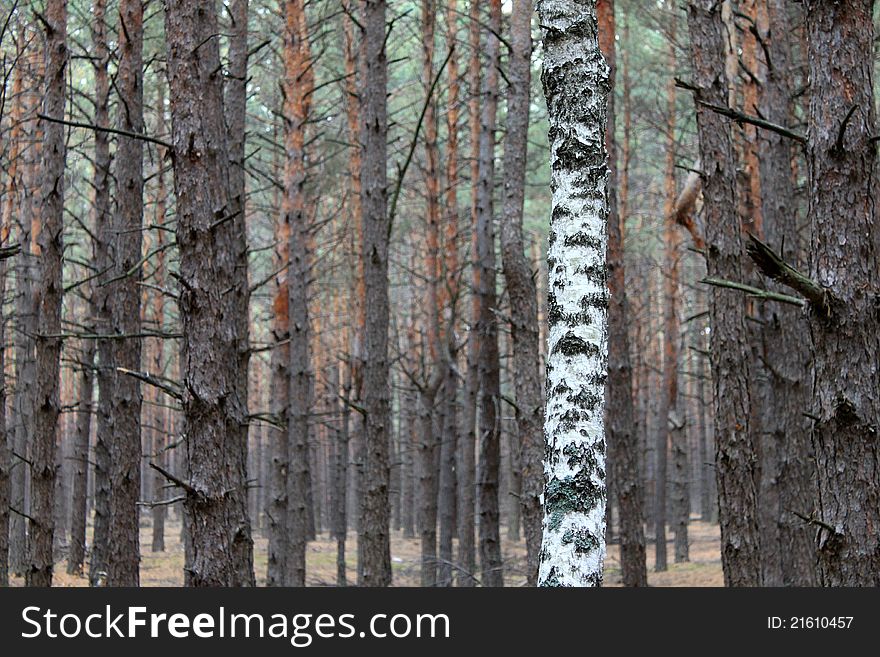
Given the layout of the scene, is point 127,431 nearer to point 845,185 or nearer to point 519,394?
point 519,394

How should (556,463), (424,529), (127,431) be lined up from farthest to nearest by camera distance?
(424,529), (127,431), (556,463)

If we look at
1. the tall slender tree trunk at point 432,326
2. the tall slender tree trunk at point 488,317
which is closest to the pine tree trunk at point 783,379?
the tall slender tree trunk at point 488,317

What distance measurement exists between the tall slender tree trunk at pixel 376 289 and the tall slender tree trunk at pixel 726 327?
10.1 feet

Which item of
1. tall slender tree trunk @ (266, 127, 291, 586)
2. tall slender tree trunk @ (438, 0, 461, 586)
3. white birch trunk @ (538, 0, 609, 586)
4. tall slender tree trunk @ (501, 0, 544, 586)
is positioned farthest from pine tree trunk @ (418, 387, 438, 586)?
white birch trunk @ (538, 0, 609, 586)

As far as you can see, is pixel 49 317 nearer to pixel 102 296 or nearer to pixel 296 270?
pixel 102 296

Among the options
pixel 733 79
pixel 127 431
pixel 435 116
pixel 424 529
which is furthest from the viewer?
pixel 435 116

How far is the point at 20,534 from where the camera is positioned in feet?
52.6

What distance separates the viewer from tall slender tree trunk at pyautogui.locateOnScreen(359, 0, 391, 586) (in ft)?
30.4

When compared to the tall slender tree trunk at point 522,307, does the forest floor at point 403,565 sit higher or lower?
lower

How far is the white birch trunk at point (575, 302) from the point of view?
14.0ft

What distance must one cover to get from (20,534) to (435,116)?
10.1 metres

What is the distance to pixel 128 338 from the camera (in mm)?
8125

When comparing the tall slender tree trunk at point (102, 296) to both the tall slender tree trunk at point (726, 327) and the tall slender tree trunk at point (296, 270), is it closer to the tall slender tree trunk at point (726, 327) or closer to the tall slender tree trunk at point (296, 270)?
the tall slender tree trunk at point (296, 270)
